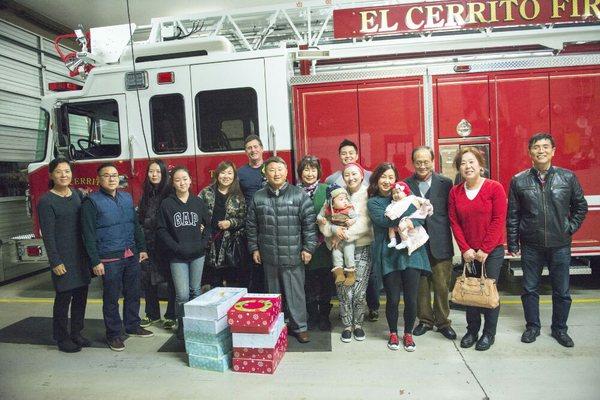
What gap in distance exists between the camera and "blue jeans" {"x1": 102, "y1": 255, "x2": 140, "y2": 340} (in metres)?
4.06

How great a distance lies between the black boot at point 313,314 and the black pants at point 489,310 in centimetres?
153

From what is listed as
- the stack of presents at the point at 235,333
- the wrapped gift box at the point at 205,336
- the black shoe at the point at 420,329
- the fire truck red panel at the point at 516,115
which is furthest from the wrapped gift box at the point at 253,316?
the fire truck red panel at the point at 516,115

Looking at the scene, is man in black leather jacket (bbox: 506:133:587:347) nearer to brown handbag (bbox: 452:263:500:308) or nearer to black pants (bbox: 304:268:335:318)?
brown handbag (bbox: 452:263:500:308)

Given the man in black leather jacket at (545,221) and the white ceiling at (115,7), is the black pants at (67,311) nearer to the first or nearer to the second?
the man in black leather jacket at (545,221)

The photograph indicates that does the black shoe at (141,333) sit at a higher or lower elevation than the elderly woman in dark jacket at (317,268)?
lower

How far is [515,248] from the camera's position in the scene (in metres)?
3.83

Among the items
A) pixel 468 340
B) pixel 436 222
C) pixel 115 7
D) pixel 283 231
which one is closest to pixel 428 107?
pixel 436 222

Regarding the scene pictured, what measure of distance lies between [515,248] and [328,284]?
6.01ft

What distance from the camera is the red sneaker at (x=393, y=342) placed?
3.85 metres

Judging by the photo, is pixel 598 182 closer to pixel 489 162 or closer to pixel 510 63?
pixel 489 162

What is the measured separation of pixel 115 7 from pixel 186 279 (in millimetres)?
7924

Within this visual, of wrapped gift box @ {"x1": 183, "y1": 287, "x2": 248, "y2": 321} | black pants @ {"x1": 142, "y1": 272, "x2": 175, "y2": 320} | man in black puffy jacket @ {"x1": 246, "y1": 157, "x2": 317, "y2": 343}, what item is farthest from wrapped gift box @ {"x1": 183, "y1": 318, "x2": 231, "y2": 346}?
black pants @ {"x1": 142, "y1": 272, "x2": 175, "y2": 320}

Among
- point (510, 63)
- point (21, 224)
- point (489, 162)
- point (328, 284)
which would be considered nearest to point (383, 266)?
point (328, 284)

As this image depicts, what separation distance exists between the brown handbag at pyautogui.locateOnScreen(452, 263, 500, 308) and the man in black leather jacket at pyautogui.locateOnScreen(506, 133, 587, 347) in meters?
0.46
